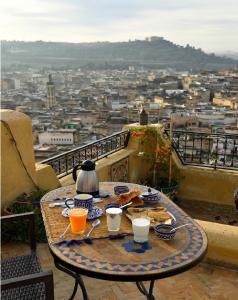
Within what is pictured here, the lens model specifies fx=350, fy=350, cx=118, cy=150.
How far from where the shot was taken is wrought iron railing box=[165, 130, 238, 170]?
593 centimetres

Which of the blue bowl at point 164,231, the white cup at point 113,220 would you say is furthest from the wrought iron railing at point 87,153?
the blue bowl at point 164,231

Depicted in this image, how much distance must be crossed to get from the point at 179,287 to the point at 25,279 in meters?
1.66

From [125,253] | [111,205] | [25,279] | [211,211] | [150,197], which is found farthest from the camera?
[211,211]

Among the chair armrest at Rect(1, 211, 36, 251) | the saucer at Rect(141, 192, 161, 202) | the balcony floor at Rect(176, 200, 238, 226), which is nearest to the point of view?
the chair armrest at Rect(1, 211, 36, 251)

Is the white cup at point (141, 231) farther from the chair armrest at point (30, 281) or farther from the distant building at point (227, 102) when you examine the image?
the distant building at point (227, 102)

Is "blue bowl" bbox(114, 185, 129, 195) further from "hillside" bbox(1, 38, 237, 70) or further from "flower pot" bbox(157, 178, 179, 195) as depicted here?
"hillside" bbox(1, 38, 237, 70)

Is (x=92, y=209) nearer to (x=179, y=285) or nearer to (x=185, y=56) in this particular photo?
(x=179, y=285)

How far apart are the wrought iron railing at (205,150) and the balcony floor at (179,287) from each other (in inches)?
117

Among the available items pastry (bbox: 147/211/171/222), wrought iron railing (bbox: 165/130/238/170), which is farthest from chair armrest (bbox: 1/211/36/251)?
A: wrought iron railing (bbox: 165/130/238/170)

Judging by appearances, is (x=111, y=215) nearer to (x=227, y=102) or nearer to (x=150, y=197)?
(x=150, y=197)

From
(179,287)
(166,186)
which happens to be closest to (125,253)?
(179,287)

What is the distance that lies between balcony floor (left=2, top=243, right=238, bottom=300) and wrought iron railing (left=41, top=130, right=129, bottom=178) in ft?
5.32

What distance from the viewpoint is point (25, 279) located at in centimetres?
172

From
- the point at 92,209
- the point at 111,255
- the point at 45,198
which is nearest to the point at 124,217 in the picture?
the point at 92,209
